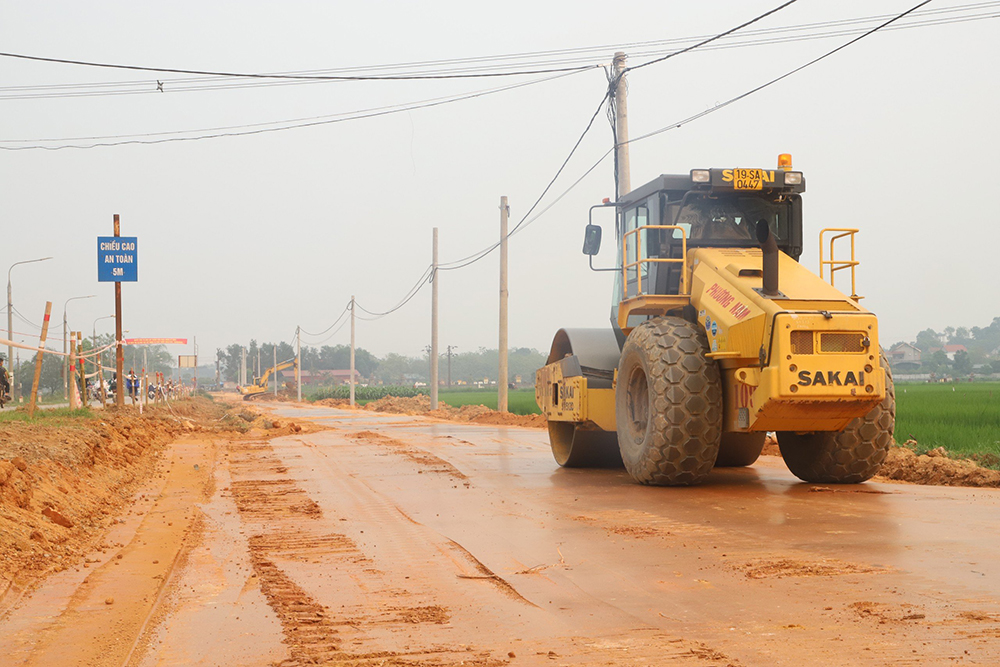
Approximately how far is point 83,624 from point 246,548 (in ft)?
7.73

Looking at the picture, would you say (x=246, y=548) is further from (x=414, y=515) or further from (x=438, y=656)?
(x=438, y=656)

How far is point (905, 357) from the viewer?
136 metres

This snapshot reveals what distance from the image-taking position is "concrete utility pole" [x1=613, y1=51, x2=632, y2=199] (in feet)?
72.1

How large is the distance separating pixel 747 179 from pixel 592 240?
94.2 inches

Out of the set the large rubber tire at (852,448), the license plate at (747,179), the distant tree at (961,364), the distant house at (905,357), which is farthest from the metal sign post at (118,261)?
the distant house at (905,357)

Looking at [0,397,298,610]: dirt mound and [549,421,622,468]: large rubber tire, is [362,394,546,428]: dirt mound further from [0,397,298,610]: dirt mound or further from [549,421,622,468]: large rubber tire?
[0,397,298,610]: dirt mound

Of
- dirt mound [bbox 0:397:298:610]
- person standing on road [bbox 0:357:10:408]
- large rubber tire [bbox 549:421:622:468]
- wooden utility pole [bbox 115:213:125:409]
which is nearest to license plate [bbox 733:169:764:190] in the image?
large rubber tire [bbox 549:421:622:468]

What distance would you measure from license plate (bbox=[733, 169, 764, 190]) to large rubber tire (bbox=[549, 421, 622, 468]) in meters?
4.05

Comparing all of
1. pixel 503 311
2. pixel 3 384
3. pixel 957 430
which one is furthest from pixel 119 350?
Answer: pixel 957 430

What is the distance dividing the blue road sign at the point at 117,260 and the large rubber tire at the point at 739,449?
62.4ft

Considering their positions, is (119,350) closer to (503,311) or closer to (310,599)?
(503,311)

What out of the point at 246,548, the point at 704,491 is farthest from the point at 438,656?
the point at 704,491

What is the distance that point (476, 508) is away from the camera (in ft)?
33.0

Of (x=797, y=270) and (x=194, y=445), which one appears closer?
(x=797, y=270)
